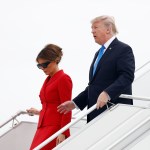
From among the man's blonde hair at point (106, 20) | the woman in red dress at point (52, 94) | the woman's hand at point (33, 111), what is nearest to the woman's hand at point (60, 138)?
the woman in red dress at point (52, 94)

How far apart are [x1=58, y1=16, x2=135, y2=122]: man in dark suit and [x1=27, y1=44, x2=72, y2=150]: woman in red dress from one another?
0.50 ft

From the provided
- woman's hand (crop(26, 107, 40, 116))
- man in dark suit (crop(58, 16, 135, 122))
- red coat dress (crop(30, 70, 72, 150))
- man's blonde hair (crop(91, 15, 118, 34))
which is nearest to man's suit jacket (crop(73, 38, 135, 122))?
man in dark suit (crop(58, 16, 135, 122))

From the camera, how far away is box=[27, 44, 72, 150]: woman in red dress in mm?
3621

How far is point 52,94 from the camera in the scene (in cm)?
369

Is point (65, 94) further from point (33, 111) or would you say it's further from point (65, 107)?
point (33, 111)

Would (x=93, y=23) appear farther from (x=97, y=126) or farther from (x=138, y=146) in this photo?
(x=138, y=146)

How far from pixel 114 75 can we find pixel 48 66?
19.3 inches

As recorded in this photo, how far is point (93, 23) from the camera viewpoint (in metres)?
3.47

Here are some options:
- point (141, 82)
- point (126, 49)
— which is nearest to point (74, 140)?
point (126, 49)

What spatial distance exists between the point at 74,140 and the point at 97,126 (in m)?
0.15

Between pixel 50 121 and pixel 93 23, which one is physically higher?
pixel 93 23

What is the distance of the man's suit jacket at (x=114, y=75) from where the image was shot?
327 cm

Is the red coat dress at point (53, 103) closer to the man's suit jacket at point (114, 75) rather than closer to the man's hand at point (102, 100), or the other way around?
the man's suit jacket at point (114, 75)

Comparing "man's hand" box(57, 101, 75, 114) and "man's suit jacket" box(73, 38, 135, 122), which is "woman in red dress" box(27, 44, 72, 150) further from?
"man's suit jacket" box(73, 38, 135, 122)
